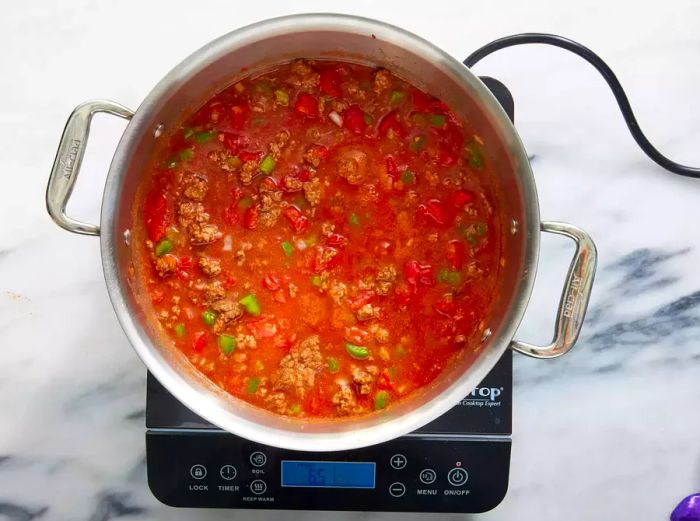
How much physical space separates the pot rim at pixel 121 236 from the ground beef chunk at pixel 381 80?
185mm

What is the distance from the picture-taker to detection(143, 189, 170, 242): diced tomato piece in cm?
206

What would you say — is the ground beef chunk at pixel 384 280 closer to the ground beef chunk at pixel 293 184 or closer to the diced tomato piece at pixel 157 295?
the ground beef chunk at pixel 293 184

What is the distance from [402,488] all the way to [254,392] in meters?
0.47

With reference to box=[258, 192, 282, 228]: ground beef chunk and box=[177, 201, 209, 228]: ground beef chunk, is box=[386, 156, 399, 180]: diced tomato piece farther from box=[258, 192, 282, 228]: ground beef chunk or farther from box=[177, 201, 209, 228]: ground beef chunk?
box=[177, 201, 209, 228]: ground beef chunk

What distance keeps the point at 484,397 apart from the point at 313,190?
27.2 inches

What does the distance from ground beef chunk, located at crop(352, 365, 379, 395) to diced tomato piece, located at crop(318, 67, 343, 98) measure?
2.27 ft

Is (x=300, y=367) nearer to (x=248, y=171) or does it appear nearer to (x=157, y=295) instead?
(x=157, y=295)

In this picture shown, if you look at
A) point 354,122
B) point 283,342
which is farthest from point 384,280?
point 354,122

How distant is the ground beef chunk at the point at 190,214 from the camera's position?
6.73 feet

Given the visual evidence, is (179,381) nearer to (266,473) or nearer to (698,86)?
(266,473)

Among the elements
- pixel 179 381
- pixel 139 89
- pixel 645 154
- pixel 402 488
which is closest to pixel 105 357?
pixel 179 381

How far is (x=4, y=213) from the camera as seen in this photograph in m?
2.29

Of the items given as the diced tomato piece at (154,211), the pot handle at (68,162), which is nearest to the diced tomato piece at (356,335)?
the diced tomato piece at (154,211)

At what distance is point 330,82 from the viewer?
208 centimetres
